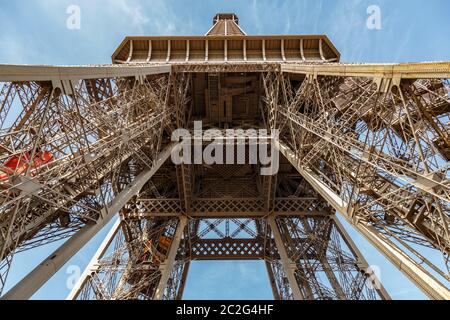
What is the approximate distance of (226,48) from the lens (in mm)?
15180

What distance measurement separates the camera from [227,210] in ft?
46.4

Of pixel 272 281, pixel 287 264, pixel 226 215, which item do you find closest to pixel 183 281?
pixel 226 215

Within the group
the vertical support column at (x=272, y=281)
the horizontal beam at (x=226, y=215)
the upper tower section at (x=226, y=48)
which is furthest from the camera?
the upper tower section at (x=226, y=48)

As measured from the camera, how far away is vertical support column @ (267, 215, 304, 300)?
9.97m

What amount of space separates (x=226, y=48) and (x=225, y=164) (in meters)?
6.80

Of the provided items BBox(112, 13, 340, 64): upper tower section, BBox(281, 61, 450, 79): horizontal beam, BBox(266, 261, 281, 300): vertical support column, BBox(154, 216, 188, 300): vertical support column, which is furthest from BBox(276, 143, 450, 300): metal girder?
BBox(112, 13, 340, 64): upper tower section

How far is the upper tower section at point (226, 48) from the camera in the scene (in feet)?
49.7

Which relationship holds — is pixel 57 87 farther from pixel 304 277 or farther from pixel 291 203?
pixel 291 203

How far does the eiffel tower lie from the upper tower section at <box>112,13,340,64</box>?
8 cm

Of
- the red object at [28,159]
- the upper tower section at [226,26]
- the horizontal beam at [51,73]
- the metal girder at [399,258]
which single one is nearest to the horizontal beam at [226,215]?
the metal girder at [399,258]

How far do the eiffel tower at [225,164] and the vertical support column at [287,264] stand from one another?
0.17 ft

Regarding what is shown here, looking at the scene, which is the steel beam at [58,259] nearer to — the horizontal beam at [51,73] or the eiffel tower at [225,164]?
the eiffel tower at [225,164]

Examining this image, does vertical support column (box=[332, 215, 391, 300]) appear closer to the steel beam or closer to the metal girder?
the metal girder

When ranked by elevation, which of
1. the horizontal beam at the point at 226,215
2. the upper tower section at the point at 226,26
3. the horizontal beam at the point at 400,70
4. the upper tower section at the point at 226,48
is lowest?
the horizontal beam at the point at 400,70
